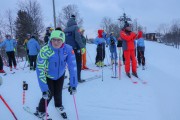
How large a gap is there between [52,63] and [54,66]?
0.24 feet

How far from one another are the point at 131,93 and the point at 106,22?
241ft

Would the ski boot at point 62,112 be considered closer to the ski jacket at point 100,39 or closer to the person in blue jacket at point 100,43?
the person in blue jacket at point 100,43

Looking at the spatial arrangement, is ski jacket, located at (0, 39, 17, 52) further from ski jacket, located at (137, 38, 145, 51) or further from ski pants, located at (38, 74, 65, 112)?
ski pants, located at (38, 74, 65, 112)

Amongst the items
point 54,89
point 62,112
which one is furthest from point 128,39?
point 54,89

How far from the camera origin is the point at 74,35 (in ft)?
24.7

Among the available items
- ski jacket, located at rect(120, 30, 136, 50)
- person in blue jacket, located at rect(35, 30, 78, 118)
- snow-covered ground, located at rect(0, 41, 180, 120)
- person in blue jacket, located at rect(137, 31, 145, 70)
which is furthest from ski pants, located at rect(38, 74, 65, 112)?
person in blue jacket, located at rect(137, 31, 145, 70)

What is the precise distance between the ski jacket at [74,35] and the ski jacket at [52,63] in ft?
10.2

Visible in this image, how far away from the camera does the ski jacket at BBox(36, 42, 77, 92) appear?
13.4ft

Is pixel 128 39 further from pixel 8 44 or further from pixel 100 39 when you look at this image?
pixel 8 44

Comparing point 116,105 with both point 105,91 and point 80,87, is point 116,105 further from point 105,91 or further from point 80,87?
point 80,87

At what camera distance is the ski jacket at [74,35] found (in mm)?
7465

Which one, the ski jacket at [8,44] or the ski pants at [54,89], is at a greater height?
the ski jacket at [8,44]

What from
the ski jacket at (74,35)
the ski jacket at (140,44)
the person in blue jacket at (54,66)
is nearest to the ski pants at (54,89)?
the person in blue jacket at (54,66)

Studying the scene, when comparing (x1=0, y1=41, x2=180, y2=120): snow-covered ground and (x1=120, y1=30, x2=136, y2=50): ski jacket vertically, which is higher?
(x1=120, y1=30, x2=136, y2=50): ski jacket
